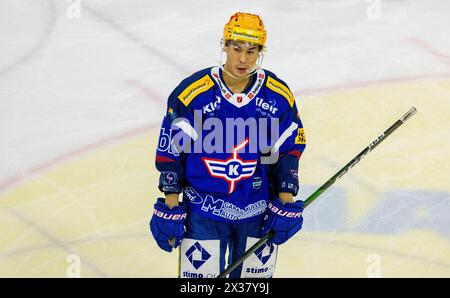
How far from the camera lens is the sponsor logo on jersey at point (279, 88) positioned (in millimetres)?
3385

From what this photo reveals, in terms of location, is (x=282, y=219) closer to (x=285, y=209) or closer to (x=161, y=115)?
(x=285, y=209)

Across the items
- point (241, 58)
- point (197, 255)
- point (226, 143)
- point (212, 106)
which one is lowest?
point (197, 255)

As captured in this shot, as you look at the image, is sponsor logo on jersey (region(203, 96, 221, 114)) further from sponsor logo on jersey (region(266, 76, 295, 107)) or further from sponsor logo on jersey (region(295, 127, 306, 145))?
sponsor logo on jersey (region(295, 127, 306, 145))

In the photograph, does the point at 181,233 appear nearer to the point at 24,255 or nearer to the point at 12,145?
the point at 24,255

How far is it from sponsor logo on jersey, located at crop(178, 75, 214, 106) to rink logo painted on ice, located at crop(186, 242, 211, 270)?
19.2 inches

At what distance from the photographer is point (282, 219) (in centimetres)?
341

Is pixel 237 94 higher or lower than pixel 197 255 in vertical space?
higher

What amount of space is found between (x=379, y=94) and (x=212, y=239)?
5.83 feet

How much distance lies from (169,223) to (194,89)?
17.7 inches

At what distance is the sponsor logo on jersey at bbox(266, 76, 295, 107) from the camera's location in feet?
11.1

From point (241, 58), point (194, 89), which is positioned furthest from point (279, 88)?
point (194, 89)

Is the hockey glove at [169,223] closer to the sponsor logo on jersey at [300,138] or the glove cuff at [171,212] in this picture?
the glove cuff at [171,212]

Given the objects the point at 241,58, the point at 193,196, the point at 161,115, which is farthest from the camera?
the point at 161,115

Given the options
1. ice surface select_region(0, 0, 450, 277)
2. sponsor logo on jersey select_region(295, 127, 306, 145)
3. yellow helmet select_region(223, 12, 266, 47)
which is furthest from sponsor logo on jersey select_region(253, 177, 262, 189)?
ice surface select_region(0, 0, 450, 277)
